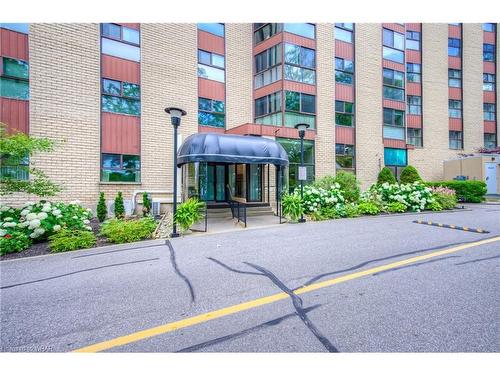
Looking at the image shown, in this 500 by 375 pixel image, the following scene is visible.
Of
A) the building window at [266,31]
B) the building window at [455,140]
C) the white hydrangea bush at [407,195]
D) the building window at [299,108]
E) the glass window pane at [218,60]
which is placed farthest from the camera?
the building window at [455,140]

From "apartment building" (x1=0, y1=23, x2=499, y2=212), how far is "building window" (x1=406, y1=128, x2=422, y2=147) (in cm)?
13

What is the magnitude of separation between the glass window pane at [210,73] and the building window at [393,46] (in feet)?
40.3

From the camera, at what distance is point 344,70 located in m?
16.0

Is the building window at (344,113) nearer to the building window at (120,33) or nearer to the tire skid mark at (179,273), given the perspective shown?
the building window at (120,33)

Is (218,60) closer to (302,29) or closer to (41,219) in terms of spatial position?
(302,29)

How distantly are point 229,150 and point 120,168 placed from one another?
19.6 ft

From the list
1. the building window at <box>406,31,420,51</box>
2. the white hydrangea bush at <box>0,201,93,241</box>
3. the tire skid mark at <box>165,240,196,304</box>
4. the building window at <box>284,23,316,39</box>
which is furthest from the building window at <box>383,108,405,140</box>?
the white hydrangea bush at <box>0,201,93,241</box>

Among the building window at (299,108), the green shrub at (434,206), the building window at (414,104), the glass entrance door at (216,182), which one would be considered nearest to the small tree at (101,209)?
the glass entrance door at (216,182)

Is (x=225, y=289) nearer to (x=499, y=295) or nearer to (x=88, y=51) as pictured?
(x=499, y=295)

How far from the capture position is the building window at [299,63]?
14297 millimetres

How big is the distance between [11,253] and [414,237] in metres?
10.1

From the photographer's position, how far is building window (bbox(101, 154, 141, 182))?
1118 cm

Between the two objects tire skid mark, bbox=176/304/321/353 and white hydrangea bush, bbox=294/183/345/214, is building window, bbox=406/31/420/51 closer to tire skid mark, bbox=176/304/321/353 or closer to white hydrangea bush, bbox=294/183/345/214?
white hydrangea bush, bbox=294/183/345/214

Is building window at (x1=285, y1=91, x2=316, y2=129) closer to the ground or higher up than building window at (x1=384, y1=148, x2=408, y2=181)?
higher up
